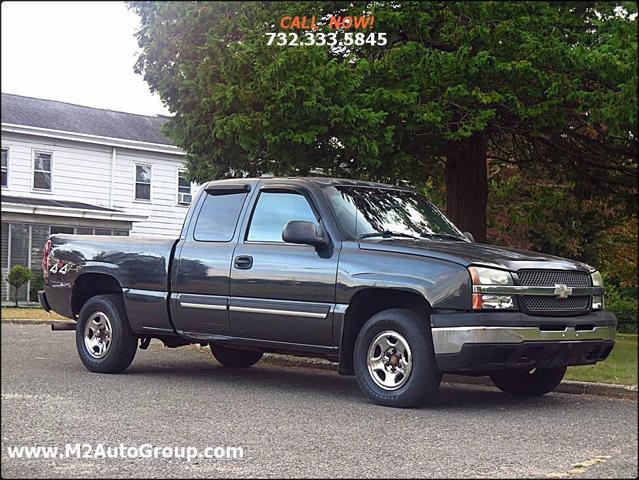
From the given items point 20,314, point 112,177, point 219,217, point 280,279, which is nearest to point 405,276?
point 280,279

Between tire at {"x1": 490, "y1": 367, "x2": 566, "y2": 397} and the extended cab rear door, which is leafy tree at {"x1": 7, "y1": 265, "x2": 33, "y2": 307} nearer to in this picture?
the extended cab rear door

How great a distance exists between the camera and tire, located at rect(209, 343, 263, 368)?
11.2m

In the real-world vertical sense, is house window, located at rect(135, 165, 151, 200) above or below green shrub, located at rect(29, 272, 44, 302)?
above

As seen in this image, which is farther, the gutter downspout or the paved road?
the gutter downspout

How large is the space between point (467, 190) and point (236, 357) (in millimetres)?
4783

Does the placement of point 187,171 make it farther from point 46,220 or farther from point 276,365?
point 46,220

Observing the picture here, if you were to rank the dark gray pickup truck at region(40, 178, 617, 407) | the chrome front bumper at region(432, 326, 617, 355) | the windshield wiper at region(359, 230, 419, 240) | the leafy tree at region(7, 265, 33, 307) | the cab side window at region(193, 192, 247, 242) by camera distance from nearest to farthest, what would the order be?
the chrome front bumper at region(432, 326, 617, 355) < the dark gray pickup truck at region(40, 178, 617, 407) < the windshield wiper at region(359, 230, 419, 240) < the cab side window at region(193, 192, 247, 242) < the leafy tree at region(7, 265, 33, 307)

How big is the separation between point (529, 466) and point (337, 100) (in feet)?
22.4

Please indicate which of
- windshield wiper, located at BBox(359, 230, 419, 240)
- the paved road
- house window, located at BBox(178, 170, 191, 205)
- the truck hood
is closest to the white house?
house window, located at BBox(178, 170, 191, 205)

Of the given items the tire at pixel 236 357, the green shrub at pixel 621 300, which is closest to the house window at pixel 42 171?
the green shrub at pixel 621 300

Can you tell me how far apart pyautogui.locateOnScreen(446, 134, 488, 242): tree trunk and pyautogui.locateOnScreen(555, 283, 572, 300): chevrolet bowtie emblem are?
6360mm

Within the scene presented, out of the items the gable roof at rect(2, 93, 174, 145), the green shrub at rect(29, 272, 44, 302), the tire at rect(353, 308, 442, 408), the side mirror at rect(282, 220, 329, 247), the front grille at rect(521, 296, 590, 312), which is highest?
the gable roof at rect(2, 93, 174, 145)

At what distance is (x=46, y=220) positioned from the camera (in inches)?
1131

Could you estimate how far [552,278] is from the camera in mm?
7789
